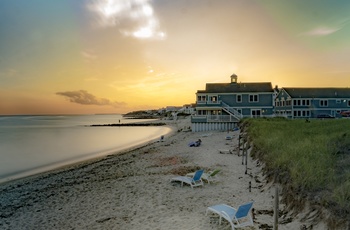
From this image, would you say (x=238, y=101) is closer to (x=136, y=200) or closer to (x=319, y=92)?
(x=319, y=92)

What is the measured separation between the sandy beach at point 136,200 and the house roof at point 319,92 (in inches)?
1444

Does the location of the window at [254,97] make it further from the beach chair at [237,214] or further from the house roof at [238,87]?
the beach chair at [237,214]

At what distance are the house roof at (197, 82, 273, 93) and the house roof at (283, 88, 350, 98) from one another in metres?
7.67

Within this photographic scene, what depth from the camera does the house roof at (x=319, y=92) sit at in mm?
46737

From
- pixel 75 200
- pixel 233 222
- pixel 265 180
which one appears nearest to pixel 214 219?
pixel 233 222

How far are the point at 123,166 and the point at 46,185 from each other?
535 centimetres

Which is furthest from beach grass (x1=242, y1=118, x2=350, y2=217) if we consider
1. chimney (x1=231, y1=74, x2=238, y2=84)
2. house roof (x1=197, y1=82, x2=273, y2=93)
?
chimney (x1=231, y1=74, x2=238, y2=84)

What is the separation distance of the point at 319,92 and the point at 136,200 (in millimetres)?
47430

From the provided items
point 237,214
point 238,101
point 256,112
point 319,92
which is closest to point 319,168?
point 237,214

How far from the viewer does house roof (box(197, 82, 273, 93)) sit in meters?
42.8

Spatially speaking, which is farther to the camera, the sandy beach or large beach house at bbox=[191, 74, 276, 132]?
large beach house at bbox=[191, 74, 276, 132]

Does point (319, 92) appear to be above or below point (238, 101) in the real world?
above

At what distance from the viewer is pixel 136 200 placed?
Result: 10555 mm

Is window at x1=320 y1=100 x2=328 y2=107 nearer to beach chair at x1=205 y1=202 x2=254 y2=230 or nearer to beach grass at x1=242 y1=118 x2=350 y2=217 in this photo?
beach grass at x1=242 y1=118 x2=350 y2=217
